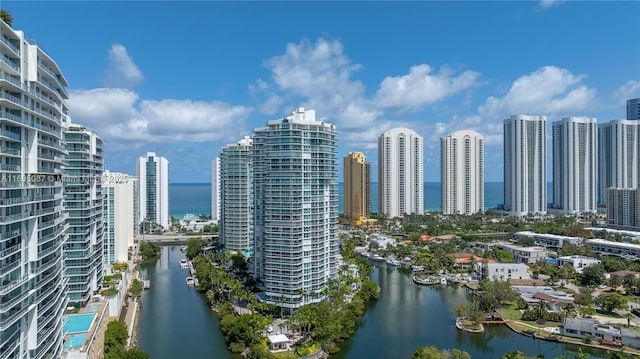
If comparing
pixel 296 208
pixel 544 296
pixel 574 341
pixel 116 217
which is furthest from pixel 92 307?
pixel 544 296

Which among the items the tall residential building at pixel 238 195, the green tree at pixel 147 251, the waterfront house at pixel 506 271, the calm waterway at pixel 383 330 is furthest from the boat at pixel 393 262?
the green tree at pixel 147 251

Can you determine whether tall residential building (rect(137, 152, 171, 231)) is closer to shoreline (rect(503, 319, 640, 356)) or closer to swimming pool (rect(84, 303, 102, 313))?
swimming pool (rect(84, 303, 102, 313))

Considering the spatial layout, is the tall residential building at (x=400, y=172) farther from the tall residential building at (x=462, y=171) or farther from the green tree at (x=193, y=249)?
the green tree at (x=193, y=249)

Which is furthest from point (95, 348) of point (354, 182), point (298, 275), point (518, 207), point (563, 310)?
point (518, 207)


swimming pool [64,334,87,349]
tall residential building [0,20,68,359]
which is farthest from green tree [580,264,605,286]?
tall residential building [0,20,68,359]

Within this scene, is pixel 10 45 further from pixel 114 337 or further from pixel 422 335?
pixel 422 335

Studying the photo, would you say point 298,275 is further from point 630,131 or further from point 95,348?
point 630,131
